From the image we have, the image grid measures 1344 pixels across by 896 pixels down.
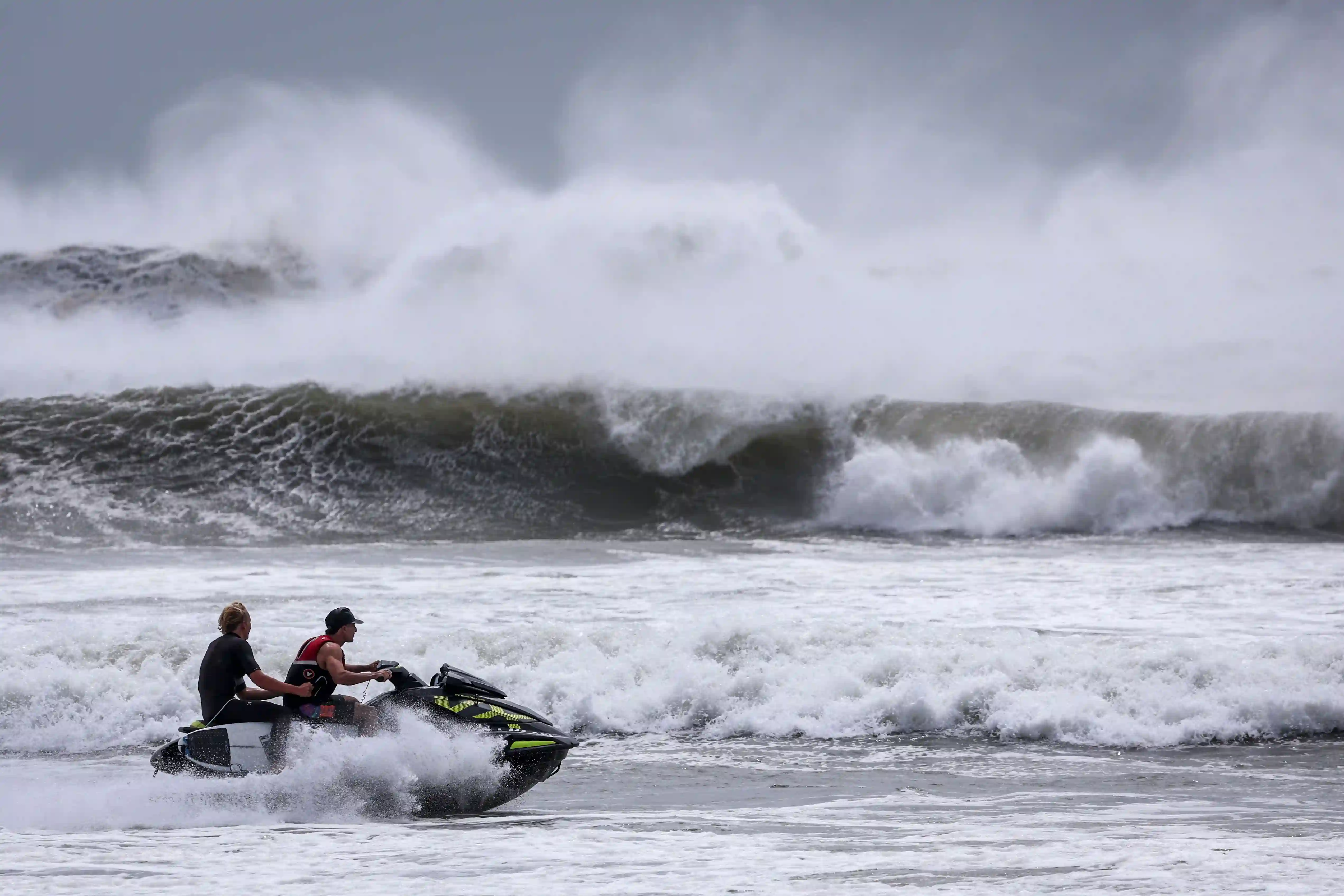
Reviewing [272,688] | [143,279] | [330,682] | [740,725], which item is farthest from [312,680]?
[143,279]

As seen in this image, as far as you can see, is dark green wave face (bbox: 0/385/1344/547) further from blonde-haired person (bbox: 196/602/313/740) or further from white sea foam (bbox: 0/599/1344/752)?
blonde-haired person (bbox: 196/602/313/740)

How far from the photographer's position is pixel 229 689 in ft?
21.1

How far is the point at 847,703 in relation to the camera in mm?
8938

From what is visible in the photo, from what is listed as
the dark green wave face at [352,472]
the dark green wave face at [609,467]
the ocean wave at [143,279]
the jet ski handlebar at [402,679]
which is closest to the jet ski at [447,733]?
the jet ski handlebar at [402,679]

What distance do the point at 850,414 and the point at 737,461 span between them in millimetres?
2548

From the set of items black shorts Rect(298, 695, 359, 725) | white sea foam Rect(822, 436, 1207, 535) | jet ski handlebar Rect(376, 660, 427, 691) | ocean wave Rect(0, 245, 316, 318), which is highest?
ocean wave Rect(0, 245, 316, 318)

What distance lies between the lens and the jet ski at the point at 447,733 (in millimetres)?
6332

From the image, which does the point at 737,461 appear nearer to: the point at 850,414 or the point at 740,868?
the point at 850,414

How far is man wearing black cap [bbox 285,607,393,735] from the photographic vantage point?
6.41 meters

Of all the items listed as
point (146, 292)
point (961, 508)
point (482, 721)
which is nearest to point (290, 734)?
point (482, 721)

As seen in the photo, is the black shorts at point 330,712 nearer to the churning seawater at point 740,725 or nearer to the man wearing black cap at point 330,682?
the man wearing black cap at point 330,682

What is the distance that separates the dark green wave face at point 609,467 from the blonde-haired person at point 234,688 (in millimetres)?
12082

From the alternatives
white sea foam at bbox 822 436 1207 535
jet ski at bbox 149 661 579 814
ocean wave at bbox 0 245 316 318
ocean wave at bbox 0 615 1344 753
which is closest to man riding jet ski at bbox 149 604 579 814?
jet ski at bbox 149 661 579 814

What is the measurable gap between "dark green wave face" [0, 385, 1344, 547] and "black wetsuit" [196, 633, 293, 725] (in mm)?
12098
